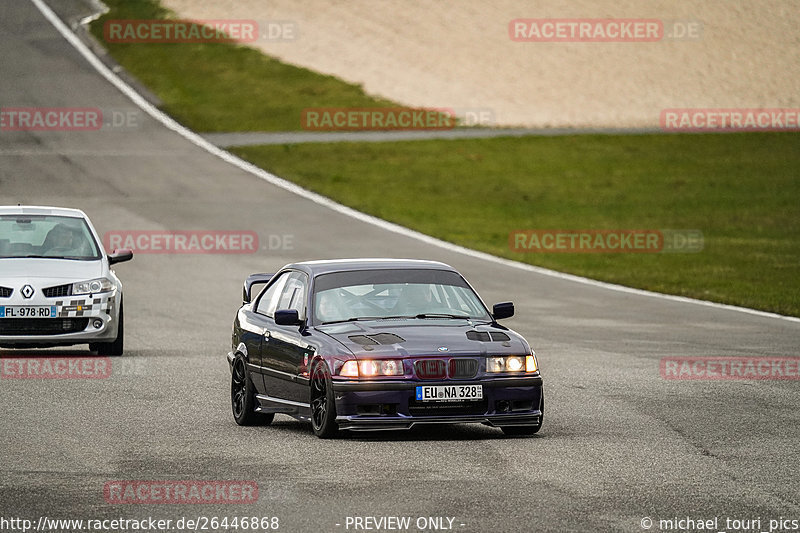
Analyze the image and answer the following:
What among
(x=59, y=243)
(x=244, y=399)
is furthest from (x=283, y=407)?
(x=59, y=243)

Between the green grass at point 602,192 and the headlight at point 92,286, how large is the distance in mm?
14105

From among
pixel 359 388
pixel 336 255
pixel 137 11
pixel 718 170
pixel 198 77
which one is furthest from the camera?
pixel 137 11

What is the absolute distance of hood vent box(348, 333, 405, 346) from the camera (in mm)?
10961

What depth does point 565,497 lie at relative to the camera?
865 centimetres

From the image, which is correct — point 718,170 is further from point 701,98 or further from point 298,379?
point 298,379

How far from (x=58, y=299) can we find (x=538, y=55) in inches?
1961

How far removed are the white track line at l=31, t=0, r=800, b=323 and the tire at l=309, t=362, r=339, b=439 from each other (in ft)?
45.6

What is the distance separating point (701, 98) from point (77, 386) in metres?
49.7

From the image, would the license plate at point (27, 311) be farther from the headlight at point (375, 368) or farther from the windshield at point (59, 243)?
the headlight at point (375, 368)

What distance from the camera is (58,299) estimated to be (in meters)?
17.2

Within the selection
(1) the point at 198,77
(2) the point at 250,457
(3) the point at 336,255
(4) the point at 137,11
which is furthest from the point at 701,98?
(2) the point at 250,457

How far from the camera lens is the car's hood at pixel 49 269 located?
17234 millimetres

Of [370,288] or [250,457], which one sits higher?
[370,288]

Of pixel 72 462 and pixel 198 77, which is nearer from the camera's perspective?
pixel 72 462
